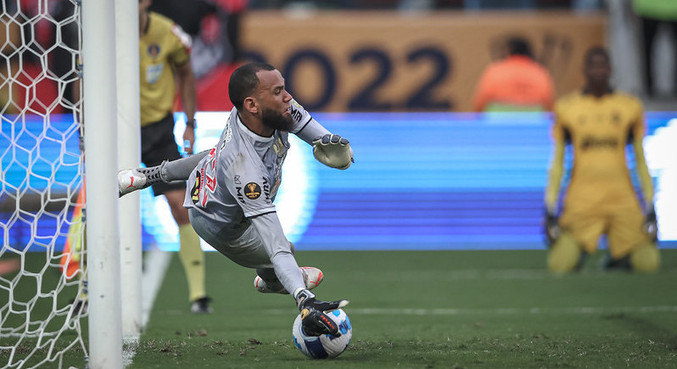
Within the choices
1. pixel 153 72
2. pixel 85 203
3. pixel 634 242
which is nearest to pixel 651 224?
pixel 634 242

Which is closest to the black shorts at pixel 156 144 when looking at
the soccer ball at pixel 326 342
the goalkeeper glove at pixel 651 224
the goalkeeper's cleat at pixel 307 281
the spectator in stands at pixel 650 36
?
the goalkeeper's cleat at pixel 307 281

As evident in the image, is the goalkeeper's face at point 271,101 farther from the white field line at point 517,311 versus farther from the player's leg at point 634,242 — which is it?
the player's leg at point 634,242

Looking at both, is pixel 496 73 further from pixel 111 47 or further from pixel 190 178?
pixel 111 47

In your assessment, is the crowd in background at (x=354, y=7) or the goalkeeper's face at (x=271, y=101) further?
the crowd in background at (x=354, y=7)

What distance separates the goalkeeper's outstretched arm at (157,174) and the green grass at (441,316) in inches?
33.3

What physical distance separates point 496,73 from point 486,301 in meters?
4.29

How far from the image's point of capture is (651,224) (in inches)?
382

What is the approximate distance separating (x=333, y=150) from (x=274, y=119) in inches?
12.3

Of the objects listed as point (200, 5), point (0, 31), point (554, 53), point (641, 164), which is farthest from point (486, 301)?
point (554, 53)

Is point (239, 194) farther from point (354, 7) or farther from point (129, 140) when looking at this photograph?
point (354, 7)

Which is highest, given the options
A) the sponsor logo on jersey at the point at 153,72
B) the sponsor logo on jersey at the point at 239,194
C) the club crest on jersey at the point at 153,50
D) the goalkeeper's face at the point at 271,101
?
the goalkeeper's face at the point at 271,101

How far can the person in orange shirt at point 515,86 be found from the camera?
12188 mm

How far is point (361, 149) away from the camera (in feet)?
40.9

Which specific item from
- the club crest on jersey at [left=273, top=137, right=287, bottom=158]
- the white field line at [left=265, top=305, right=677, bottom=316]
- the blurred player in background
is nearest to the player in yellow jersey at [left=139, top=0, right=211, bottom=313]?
the white field line at [left=265, top=305, right=677, bottom=316]
